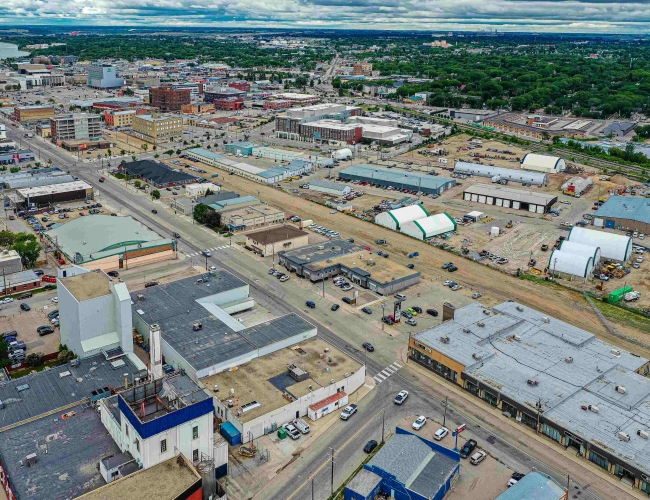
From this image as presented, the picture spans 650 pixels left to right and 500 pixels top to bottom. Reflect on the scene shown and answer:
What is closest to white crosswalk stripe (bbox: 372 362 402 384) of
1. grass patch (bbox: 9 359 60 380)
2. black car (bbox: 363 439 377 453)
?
black car (bbox: 363 439 377 453)

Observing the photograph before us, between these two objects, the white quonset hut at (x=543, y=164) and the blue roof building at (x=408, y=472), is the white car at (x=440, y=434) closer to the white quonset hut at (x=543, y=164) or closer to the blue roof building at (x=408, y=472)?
the blue roof building at (x=408, y=472)

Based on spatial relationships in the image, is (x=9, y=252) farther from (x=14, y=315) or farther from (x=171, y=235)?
(x=171, y=235)

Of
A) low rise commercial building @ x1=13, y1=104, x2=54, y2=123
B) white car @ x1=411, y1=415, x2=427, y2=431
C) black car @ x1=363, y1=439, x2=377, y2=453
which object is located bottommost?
low rise commercial building @ x1=13, y1=104, x2=54, y2=123

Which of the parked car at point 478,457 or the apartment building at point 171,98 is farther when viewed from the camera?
the apartment building at point 171,98

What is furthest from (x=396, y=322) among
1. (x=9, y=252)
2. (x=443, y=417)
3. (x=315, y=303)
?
(x=9, y=252)

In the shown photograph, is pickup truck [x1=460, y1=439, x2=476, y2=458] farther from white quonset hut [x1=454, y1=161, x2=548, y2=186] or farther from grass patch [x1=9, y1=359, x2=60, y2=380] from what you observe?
white quonset hut [x1=454, y1=161, x2=548, y2=186]

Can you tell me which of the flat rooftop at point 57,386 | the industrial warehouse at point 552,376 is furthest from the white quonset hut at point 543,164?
the flat rooftop at point 57,386
